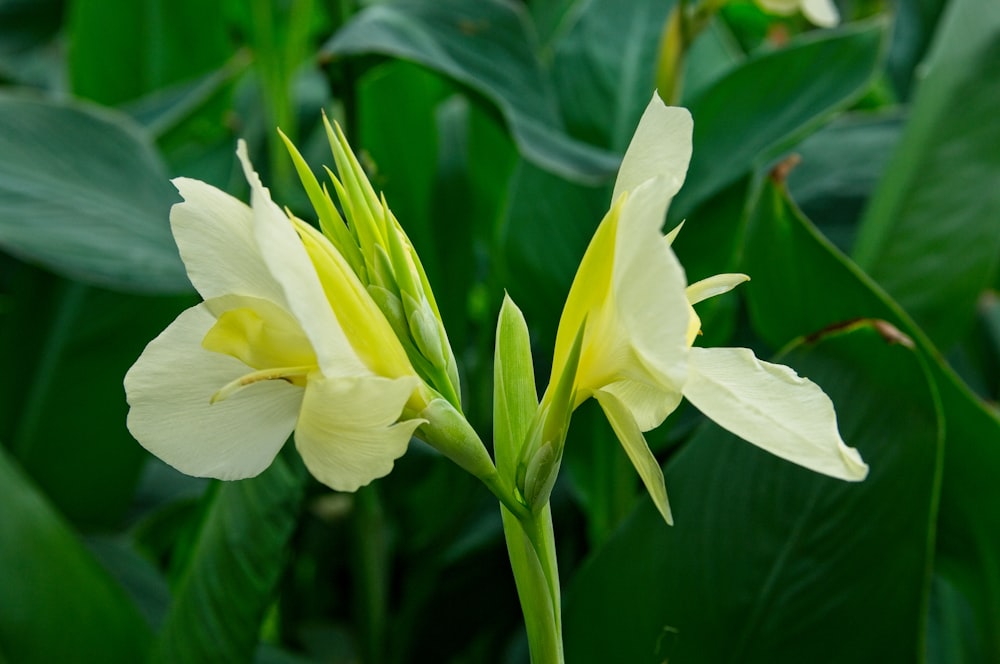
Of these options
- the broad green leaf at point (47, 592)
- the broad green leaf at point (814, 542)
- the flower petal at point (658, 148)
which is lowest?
the broad green leaf at point (47, 592)

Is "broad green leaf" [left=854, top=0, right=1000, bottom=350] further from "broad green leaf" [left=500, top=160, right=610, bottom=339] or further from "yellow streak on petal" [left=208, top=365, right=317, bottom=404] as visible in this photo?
"yellow streak on petal" [left=208, top=365, right=317, bottom=404]

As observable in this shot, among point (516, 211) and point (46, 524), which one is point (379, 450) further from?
point (516, 211)

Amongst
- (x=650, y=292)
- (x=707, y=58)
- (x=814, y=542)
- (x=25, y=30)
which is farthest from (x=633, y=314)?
(x=25, y=30)

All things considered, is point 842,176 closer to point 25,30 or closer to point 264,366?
point 264,366

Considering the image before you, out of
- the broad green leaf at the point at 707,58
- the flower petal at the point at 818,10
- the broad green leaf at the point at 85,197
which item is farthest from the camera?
the broad green leaf at the point at 707,58

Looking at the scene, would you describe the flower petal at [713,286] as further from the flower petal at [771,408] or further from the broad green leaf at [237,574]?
the broad green leaf at [237,574]

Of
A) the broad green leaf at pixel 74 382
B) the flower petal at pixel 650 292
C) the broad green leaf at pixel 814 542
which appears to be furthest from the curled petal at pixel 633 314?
the broad green leaf at pixel 74 382
